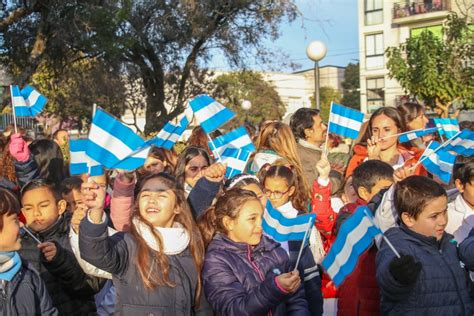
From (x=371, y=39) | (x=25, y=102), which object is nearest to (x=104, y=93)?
(x=25, y=102)

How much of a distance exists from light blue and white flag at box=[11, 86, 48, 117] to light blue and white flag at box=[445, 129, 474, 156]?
4.21 m

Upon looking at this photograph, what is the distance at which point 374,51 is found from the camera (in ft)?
143

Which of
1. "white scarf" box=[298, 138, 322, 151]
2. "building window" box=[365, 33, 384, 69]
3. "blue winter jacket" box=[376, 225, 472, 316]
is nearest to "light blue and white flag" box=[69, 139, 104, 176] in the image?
"blue winter jacket" box=[376, 225, 472, 316]

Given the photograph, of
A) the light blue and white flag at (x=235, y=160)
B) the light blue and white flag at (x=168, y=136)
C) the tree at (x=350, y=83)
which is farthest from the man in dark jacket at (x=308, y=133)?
the tree at (x=350, y=83)

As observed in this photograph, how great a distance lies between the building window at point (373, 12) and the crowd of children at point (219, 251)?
1601 inches

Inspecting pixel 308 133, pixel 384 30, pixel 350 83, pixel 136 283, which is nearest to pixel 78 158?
pixel 136 283

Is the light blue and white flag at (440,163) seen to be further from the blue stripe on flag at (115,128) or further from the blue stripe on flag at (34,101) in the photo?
the blue stripe on flag at (34,101)

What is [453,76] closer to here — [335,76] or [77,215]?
[77,215]

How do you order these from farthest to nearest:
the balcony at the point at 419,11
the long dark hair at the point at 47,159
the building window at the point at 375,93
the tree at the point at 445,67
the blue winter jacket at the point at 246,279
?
the building window at the point at 375,93 < the balcony at the point at 419,11 < the tree at the point at 445,67 < the long dark hair at the point at 47,159 < the blue winter jacket at the point at 246,279

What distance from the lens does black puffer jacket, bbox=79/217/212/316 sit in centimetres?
315

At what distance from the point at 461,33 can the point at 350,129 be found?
15688 millimetres

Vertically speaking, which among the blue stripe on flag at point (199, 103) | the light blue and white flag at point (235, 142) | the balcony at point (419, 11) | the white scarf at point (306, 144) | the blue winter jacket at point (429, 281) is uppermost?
the balcony at point (419, 11)

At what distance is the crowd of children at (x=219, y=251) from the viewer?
315cm

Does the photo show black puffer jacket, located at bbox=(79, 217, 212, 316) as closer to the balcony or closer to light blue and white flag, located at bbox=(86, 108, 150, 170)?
light blue and white flag, located at bbox=(86, 108, 150, 170)
